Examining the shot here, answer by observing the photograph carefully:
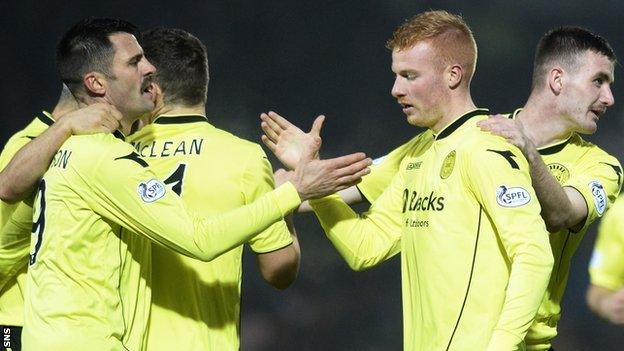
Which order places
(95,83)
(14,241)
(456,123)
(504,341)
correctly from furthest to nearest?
(14,241) → (95,83) → (456,123) → (504,341)

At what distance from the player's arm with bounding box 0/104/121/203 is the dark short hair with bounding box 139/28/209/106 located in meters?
0.37

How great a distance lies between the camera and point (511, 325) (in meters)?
3.76

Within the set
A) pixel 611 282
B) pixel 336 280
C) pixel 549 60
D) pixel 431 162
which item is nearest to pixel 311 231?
pixel 336 280

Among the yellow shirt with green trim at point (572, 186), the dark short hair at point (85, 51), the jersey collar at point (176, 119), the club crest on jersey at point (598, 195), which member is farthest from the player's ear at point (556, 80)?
the dark short hair at point (85, 51)

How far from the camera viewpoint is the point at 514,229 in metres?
3.87

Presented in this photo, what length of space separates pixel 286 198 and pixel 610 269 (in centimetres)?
109

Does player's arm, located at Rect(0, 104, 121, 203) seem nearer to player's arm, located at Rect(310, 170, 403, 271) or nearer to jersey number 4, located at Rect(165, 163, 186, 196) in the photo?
jersey number 4, located at Rect(165, 163, 186, 196)

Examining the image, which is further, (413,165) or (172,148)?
(172,148)

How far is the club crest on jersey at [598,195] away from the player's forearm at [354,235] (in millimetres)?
730

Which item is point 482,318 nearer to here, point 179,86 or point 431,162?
point 431,162

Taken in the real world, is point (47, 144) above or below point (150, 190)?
above

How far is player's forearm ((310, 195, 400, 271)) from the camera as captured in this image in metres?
4.54

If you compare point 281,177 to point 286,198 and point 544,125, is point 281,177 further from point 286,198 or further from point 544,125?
point 544,125

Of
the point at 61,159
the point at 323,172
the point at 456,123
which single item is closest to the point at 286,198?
the point at 323,172
